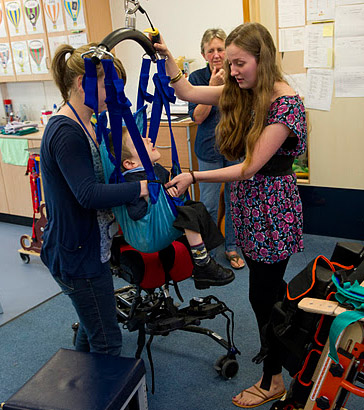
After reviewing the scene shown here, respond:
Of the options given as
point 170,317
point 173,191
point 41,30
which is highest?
point 41,30

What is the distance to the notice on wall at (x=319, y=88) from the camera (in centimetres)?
350

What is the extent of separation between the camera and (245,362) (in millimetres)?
2400

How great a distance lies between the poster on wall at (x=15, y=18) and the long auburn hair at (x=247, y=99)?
316cm

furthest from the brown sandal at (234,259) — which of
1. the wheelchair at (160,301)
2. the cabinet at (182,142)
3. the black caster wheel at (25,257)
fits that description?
the black caster wheel at (25,257)

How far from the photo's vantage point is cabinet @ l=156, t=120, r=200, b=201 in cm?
356

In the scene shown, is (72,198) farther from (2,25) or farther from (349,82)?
A: (2,25)

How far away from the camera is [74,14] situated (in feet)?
13.6

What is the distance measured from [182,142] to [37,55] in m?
1.74

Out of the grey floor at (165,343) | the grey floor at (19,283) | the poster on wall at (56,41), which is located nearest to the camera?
the grey floor at (165,343)

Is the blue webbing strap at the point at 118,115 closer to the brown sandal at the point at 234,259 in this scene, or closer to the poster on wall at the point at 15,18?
the brown sandal at the point at 234,259

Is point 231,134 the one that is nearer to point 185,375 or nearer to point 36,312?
point 185,375

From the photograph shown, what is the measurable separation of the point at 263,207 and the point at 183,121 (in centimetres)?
187

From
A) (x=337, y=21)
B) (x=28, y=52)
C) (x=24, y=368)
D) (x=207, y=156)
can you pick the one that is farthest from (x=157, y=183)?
(x=28, y=52)

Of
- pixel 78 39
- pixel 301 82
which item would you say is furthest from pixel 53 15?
pixel 301 82
